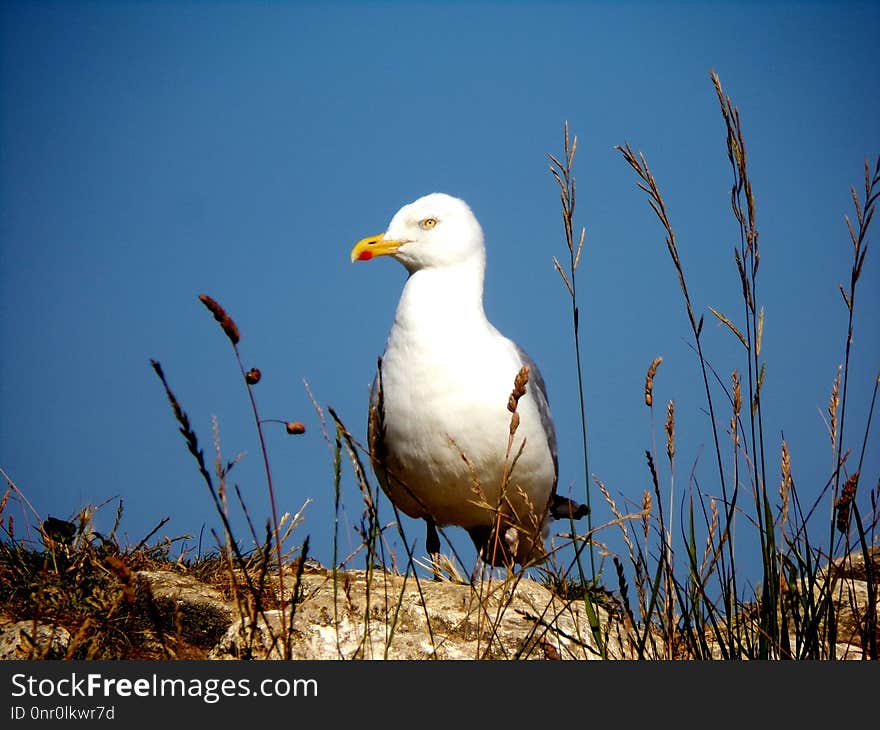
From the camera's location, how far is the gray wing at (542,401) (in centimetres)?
673

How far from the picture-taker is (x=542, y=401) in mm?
6914

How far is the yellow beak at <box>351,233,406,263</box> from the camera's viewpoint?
7.00 m

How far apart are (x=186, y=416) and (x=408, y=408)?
3988mm

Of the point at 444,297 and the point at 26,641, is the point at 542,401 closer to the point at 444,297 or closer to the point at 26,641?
the point at 444,297

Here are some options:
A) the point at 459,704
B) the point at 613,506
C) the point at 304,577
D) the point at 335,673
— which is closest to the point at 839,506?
the point at 613,506

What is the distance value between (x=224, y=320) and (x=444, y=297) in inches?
170

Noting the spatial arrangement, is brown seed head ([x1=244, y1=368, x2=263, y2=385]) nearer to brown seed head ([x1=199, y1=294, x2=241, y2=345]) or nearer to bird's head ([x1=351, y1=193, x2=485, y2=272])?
brown seed head ([x1=199, y1=294, x2=241, y2=345])

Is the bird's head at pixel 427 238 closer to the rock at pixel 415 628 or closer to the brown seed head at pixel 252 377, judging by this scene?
the rock at pixel 415 628

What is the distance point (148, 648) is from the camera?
422 cm

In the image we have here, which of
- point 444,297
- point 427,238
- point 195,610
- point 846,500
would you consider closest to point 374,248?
point 427,238

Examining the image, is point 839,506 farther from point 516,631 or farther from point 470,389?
point 470,389

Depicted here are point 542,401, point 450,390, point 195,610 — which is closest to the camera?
point 195,610

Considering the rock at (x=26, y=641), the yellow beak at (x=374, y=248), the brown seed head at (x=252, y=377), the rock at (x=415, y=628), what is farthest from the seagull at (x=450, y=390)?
the brown seed head at (x=252, y=377)

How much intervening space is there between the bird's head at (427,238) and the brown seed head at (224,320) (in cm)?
468
